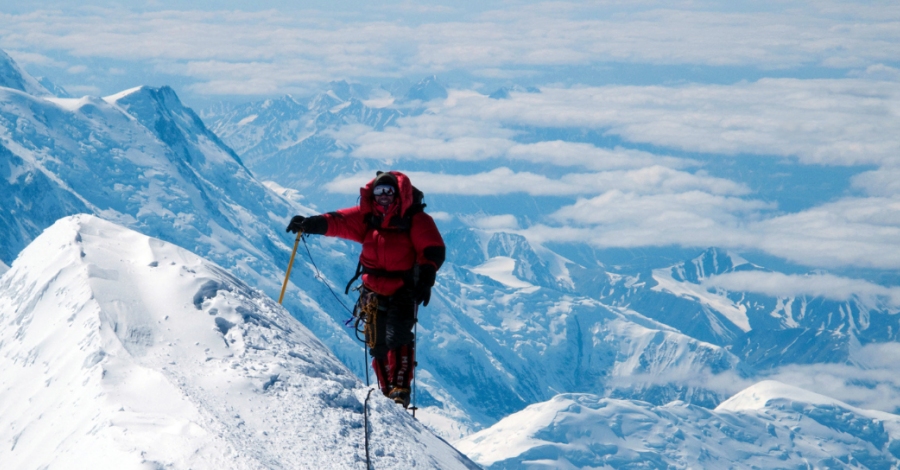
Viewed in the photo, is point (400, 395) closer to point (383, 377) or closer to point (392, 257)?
point (383, 377)

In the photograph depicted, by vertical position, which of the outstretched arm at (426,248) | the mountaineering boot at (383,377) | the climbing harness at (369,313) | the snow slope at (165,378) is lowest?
the mountaineering boot at (383,377)

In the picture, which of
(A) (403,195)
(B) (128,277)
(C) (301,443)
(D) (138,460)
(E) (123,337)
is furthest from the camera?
(A) (403,195)

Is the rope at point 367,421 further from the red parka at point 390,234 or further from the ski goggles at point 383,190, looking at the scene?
the ski goggles at point 383,190

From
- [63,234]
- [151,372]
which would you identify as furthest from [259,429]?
[63,234]

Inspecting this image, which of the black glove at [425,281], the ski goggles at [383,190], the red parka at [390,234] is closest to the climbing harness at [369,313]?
the red parka at [390,234]

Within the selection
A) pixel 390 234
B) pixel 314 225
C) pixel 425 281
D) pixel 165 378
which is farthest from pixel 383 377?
pixel 165 378

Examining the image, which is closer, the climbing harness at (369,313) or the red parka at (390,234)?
the red parka at (390,234)

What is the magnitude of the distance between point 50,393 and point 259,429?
108 inches

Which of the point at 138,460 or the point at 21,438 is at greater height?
the point at 138,460

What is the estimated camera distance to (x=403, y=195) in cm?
1489

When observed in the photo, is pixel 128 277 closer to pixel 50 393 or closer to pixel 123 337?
pixel 123 337

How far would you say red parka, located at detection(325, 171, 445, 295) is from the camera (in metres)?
14.9

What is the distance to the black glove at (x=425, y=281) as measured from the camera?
48.6 feet

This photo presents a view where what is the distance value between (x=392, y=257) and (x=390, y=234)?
38 cm
